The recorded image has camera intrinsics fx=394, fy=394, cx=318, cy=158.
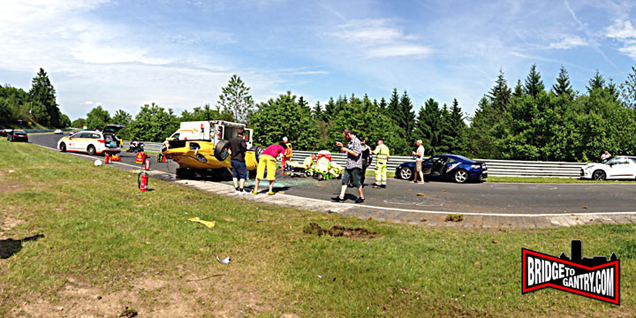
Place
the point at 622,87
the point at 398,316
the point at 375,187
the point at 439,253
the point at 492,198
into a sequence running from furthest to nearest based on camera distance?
the point at 622,87 < the point at 375,187 < the point at 492,198 < the point at 439,253 < the point at 398,316

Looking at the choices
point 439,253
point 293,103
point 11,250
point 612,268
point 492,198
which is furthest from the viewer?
point 293,103

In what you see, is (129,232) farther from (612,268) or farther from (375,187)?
(375,187)

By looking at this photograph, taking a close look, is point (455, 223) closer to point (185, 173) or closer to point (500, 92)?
point (185, 173)

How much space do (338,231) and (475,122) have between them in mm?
60983

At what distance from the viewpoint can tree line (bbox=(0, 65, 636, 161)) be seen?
32562 mm

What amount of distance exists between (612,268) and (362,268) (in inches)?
112

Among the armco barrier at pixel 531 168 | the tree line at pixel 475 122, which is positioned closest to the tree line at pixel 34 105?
the tree line at pixel 475 122

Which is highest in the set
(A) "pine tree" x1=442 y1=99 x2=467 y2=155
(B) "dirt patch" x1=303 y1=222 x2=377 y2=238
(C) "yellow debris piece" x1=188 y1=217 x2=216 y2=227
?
(A) "pine tree" x1=442 y1=99 x2=467 y2=155

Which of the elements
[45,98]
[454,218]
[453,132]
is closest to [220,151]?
[454,218]

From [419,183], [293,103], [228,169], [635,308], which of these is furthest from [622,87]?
[635,308]

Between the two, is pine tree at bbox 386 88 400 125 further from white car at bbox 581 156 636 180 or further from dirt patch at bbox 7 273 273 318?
dirt patch at bbox 7 273 273 318

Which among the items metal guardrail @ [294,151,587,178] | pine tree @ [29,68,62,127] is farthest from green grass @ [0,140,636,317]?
pine tree @ [29,68,62,127]

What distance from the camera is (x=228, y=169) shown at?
1449cm

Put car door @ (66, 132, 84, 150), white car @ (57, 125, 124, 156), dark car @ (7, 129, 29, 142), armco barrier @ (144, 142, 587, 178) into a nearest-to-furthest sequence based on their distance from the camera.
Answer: armco barrier @ (144, 142, 587, 178)
white car @ (57, 125, 124, 156)
car door @ (66, 132, 84, 150)
dark car @ (7, 129, 29, 142)
